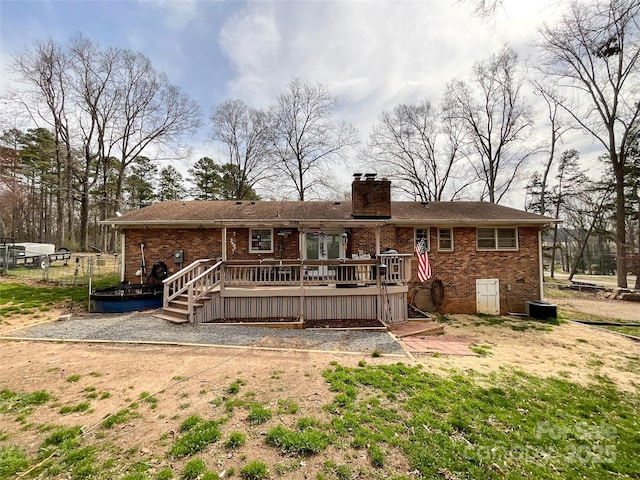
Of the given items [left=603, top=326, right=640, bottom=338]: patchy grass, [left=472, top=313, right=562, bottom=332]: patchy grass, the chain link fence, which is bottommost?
[left=603, top=326, right=640, bottom=338]: patchy grass

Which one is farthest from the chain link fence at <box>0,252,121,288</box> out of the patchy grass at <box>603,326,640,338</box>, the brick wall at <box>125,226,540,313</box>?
the patchy grass at <box>603,326,640,338</box>

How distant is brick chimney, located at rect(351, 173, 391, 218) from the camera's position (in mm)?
11586

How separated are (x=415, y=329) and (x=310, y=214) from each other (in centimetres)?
659

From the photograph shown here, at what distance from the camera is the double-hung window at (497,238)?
11.7 m

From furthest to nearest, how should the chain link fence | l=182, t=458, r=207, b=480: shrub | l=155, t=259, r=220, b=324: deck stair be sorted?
1. the chain link fence
2. l=155, t=259, r=220, b=324: deck stair
3. l=182, t=458, r=207, b=480: shrub

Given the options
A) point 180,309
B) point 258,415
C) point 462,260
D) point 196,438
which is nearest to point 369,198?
point 462,260

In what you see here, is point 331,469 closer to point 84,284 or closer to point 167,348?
point 167,348

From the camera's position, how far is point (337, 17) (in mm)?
8898

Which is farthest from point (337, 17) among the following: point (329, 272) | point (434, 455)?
point (434, 455)

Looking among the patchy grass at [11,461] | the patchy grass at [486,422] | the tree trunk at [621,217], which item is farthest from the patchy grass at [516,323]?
the tree trunk at [621,217]

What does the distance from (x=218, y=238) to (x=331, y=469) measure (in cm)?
973

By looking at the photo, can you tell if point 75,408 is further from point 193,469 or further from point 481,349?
point 481,349

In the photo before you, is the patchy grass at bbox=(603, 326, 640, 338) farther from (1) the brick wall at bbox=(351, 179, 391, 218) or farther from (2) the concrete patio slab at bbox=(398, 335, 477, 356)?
(1) the brick wall at bbox=(351, 179, 391, 218)

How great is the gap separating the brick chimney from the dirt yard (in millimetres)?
6051
